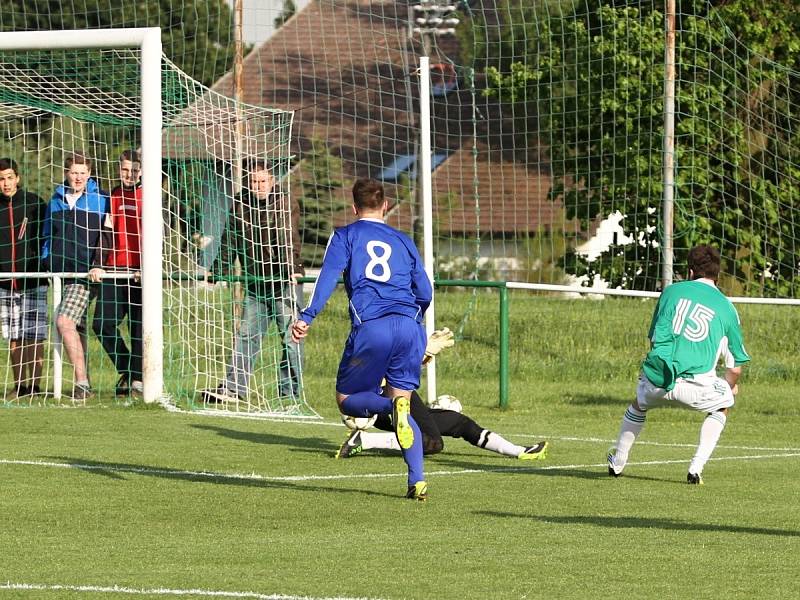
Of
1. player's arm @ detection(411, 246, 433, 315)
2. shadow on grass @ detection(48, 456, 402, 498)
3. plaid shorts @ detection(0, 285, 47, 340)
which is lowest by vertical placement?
shadow on grass @ detection(48, 456, 402, 498)

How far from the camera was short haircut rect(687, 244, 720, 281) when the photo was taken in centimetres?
970

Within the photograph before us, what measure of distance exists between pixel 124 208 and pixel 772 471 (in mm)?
6688

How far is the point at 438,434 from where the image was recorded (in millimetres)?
10375

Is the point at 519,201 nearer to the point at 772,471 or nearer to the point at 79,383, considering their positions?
the point at 79,383

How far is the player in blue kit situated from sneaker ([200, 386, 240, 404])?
17.2 ft

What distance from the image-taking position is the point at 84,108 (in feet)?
49.0

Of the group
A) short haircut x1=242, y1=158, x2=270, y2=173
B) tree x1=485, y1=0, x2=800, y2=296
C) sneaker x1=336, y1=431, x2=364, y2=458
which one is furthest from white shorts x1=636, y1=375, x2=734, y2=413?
tree x1=485, y1=0, x2=800, y2=296

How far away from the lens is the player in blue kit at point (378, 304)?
8.56 m

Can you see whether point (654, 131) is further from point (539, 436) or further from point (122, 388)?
point (122, 388)

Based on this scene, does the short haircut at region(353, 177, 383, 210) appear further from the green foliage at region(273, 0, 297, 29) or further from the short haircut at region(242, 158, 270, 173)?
the green foliage at region(273, 0, 297, 29)

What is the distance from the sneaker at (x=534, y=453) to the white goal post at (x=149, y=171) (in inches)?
159

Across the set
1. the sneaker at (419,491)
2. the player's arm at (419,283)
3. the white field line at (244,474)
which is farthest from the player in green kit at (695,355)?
the sneaker at (419,491)

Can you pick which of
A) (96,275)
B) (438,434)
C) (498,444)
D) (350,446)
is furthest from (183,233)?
(498,444)

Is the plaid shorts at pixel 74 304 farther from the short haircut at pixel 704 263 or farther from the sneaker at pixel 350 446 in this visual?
the short haircut at pixel 704 263
